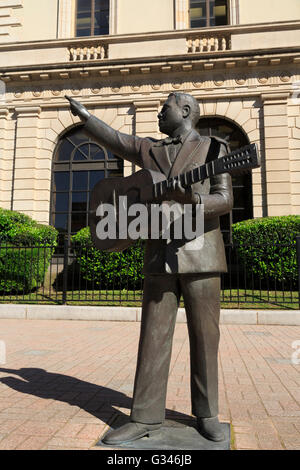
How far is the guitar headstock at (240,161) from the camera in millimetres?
2088

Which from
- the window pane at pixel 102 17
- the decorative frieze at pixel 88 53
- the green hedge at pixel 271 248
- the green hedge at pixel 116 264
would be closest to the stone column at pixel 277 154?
the green hedge at pixel 271 248

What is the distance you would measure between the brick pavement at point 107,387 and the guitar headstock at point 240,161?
1.93 m

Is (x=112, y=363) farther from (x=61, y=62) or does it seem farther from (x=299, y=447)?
(x=61, y=62)

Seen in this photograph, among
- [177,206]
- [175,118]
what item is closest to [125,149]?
[175,118]

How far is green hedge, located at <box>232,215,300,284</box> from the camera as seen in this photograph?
9.82m

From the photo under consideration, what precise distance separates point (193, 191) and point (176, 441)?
176 centimetres

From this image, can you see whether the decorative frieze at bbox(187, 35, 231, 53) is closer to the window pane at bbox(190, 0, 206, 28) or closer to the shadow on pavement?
the window pane at bbox(190, 0, 206, 28)

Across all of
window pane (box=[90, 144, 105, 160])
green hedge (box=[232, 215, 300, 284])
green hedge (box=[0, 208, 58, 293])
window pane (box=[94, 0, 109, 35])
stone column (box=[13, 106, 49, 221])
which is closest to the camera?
green hedge (box=[232, 215, 300, 284])

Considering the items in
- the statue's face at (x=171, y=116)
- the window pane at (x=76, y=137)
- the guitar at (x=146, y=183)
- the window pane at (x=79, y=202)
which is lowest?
the guitar at (x=146, y=183)

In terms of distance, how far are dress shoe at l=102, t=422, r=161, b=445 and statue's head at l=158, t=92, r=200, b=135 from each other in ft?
7.25

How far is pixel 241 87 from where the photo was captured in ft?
42.9

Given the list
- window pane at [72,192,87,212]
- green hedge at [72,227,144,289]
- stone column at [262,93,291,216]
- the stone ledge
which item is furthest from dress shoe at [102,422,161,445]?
window pane at [72,192,87,212]

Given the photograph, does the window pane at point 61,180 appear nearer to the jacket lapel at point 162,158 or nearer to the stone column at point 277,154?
the stone column at point 277,154
